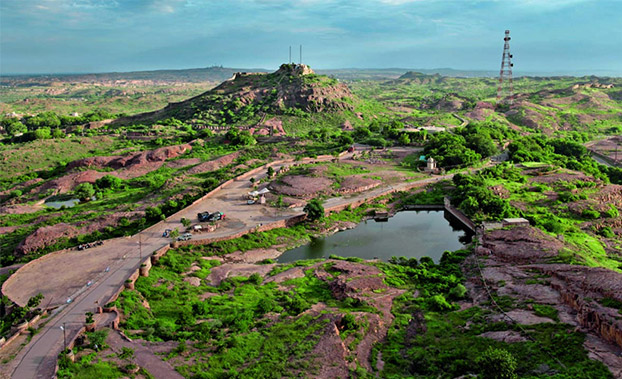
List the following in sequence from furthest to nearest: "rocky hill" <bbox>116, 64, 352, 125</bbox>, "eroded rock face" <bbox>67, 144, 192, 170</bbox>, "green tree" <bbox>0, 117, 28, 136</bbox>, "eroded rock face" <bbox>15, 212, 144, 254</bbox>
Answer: "rocky hill" <bbox>116, 64, 352, 125</bbox>, "green tree" <bbox>0, 117, 28, 136</bbox>, "eroded rock face" <bbox>67, 144, 192, 170</bbox>, "eroded rock face" <bbox>15, 212, 144, 254</bbox>

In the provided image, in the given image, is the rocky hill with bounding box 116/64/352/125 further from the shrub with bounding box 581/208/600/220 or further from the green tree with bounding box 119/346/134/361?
the green tree with bounding box 119/346/134/361

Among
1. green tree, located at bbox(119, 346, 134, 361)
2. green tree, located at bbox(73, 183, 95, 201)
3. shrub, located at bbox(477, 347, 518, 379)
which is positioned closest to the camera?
shrub, located at bbox(477, 347, 518, 379)

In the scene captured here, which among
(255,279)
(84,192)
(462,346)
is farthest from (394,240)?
(84,192)

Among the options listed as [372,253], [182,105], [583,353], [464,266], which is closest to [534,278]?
[464,266]

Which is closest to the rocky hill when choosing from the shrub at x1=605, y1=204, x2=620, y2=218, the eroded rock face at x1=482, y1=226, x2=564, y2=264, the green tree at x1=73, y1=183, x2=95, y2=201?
the green tree at x1=73, y1=183, x2=95, y2=201

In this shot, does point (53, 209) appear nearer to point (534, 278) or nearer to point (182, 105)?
point (534, 278)

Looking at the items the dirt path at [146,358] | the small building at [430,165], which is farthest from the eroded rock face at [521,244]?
the dirt path at [146,358]

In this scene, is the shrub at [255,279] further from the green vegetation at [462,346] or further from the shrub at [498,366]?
the shrub at [498,366]
